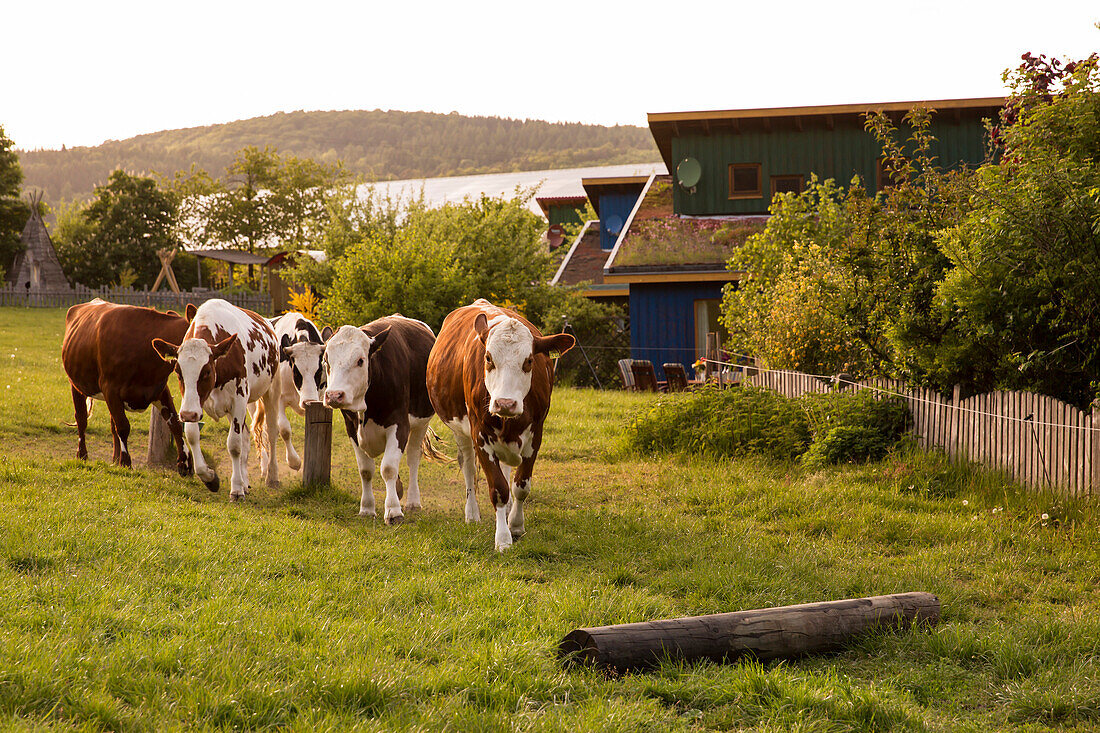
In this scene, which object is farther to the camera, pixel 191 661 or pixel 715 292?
pixel 715 292

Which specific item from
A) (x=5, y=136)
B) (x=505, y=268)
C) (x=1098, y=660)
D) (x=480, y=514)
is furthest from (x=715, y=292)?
(x=5, y=136)

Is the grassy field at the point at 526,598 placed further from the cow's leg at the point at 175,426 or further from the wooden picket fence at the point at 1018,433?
the cow's leg at the point at 175,426

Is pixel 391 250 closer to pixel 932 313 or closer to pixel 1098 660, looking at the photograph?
pixel 932 313

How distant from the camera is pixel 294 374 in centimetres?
909

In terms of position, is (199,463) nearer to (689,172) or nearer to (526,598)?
(526,598)

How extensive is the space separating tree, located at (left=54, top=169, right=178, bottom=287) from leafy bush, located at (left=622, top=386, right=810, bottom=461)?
4292cm

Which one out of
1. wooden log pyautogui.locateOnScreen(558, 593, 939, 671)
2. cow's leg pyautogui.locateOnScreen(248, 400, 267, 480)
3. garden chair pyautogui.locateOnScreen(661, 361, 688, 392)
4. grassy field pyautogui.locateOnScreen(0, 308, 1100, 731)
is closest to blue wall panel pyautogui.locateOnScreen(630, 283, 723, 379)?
garden chair pyautogui.locateOnScreen(661, 361, 688, 392)

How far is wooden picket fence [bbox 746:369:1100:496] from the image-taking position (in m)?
7.02

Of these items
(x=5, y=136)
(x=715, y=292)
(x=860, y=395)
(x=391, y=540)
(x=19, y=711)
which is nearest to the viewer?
(x=19, y=711)

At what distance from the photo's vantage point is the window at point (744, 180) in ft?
73.3

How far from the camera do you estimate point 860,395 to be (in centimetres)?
969

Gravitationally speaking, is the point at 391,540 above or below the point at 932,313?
below

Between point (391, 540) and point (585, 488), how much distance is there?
3.04 m

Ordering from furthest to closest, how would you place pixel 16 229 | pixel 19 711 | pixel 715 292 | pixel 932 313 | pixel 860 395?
pixel 16 229, pixel 715 292, pixel 860 395, pixel 932 313, pixel 19 711
